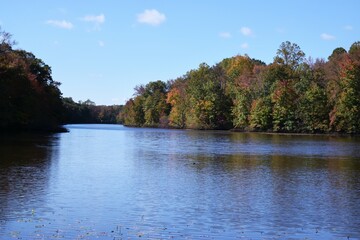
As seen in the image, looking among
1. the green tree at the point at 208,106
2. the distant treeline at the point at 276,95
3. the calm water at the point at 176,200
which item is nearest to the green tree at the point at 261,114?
the distant treeline at the point at 276,95

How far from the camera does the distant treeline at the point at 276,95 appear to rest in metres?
87.2

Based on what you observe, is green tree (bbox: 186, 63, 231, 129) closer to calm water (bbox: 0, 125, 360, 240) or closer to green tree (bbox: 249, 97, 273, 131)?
green tree (bbox: 249, 97, 273, 131)

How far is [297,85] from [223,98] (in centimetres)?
2446

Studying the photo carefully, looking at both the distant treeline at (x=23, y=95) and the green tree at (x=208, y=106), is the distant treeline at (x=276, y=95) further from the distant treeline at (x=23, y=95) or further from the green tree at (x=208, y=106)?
the distant treeline at (x=23, y=95)

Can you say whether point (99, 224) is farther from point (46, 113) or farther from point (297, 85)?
point (297, 85)

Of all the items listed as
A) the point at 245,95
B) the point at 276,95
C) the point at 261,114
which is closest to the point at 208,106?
the point at 245,95

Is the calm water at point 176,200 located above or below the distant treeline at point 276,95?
below

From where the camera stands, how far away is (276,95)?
9644cm

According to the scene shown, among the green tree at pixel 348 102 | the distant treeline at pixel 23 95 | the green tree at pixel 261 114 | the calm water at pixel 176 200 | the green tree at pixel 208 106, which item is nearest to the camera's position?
the calm water at pixel 176 200

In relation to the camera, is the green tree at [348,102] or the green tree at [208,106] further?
the green tree at [208,106]

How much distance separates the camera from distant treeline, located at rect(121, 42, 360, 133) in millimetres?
87250

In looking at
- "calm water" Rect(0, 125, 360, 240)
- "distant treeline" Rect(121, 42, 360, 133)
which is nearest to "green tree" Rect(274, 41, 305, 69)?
"distant treeline" Rect(121, 42, 360, 133)

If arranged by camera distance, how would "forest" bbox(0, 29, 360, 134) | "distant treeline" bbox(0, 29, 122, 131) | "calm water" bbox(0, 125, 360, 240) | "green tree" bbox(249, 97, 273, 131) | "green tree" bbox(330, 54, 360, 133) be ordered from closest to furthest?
"calm water" bbox(0, 125, 360, 240), "distant treeline" bbox(0, 29, 122, 131), "forest" bbox(0, 29, 360, 134), "green tree" bbox(330, 54, 360, 133), "green tree" bbox(249, 97, 273, 131)

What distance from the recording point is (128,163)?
106 ft
